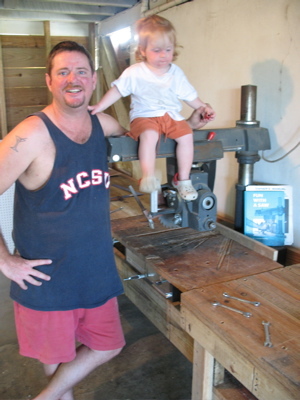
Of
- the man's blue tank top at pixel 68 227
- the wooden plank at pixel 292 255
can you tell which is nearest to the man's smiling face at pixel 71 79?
the man's blue tank top at pixel 68 227

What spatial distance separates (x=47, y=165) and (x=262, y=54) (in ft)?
5.00

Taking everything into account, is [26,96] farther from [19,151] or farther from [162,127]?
[19,151]

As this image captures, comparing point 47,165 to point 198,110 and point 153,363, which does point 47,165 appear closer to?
point 198,110

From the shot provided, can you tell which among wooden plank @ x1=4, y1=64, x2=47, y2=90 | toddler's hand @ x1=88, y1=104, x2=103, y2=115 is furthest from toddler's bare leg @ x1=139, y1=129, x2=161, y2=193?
wooden plank @ x1=4, y1=64, x2=47, y2=90

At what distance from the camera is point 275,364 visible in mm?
1245

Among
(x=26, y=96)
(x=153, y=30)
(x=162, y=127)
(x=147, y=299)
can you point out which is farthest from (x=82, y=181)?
(x=26, y=96)

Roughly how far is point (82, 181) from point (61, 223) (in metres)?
0.18

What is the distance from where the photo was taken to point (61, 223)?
1559 millimetres

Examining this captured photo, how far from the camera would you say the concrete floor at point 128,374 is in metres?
2.15

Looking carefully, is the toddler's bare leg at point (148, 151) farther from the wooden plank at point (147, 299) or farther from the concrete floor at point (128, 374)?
the concrete floor at point (128, 374)

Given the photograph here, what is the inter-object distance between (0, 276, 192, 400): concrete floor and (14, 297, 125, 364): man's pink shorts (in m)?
0.55

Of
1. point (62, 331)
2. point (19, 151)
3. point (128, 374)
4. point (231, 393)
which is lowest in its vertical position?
point (128, 374)

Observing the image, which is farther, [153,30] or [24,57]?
[24,57]

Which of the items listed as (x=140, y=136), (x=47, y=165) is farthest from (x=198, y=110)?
(x=47, y=165)
